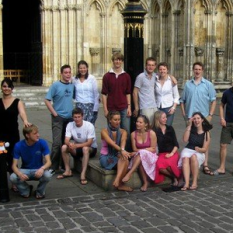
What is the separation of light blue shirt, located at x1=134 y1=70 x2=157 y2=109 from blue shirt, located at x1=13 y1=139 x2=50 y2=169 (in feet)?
6.70

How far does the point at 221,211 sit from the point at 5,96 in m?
3.56

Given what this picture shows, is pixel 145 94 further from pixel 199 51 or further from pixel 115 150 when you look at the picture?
pixel 199 51

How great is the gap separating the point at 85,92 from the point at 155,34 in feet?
45.4

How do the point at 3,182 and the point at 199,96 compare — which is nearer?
the point at 3,182

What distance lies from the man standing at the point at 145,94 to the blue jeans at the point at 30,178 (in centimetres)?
210

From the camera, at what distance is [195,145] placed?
26.5ft

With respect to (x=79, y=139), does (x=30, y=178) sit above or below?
below

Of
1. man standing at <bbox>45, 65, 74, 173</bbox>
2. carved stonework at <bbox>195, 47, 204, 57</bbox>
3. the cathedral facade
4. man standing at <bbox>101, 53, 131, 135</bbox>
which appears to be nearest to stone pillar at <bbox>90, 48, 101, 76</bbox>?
the cathedral facade

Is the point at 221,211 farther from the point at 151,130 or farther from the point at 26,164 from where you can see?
the point at 26,164

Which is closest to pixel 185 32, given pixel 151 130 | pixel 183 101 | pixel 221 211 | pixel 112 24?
pixel 112 24

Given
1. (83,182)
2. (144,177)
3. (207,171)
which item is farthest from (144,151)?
(207,171)

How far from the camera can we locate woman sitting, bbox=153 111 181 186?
773 centimetres

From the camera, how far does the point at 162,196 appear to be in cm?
729

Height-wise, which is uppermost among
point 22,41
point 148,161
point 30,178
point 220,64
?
point 22,41
